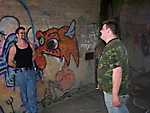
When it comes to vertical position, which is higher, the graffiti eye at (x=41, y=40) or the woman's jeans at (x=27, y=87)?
the graffiti eye at (x=41, y=40)

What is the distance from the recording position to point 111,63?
5078 millimetres

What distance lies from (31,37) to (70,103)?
6.68ft

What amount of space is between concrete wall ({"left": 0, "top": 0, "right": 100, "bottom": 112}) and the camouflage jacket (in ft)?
11.3

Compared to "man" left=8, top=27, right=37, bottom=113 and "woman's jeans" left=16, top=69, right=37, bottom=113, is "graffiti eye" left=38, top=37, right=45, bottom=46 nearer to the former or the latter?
"man" left=8, top=27, right=37, bottom=113

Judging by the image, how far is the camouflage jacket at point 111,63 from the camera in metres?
5.08

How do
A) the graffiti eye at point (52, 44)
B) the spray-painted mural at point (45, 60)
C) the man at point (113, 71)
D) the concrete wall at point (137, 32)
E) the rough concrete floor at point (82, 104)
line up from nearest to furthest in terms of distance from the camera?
the man at point (113, 71), the spray-painted mural at point (45, 60), the rough concrete floor at point (82, 104), the graffiti eye at point (52, 44), the concrete wall at point (137, 32)

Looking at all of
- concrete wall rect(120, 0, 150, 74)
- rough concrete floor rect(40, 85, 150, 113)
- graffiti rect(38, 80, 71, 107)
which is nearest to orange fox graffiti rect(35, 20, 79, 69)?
graffiti rect(38, 80, 71, 107)

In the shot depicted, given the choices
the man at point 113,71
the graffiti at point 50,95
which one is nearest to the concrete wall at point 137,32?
the graffiti at point 50,95

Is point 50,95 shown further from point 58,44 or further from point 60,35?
point 60,35

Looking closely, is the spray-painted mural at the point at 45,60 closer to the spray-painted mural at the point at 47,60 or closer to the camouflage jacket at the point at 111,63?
the spray-painted mural at the point at 47,60

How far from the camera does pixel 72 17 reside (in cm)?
1012

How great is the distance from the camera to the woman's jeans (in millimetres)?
7750

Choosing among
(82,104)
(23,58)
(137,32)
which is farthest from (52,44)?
(137,32)

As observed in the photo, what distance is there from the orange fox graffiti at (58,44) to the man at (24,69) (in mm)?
Answer: 1023
